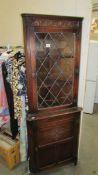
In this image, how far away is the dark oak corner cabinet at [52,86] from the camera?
155 cm

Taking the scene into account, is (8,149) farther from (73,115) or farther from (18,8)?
(18,8)

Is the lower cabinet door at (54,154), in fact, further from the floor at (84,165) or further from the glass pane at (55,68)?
the glass pane at (55,68)

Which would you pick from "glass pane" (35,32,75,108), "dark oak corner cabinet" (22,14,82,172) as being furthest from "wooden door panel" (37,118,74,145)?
"glass pane" (35,32,75,108)

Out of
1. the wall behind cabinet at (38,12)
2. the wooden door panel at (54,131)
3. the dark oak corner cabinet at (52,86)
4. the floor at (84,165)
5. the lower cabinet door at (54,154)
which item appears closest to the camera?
the dark oak corner cabinet at (52,86)

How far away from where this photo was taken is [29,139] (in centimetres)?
185

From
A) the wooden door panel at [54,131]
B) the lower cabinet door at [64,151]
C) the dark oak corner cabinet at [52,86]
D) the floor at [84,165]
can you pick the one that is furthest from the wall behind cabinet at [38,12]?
the floor at [84,165]

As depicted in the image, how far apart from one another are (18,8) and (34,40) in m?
0.63

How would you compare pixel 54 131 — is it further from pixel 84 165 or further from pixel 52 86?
pixel 84 165

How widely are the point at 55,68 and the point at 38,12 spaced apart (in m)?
0.61

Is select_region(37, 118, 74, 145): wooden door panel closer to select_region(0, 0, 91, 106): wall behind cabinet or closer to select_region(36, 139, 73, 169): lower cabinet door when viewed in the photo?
select_region(36, 139, 73, 169): lower cabinet door

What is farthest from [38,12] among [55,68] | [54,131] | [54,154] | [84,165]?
[84,165]

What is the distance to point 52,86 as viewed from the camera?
5.88ft

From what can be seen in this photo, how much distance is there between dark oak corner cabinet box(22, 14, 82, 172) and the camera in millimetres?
1549

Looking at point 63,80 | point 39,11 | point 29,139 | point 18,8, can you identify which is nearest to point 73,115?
point 63,80
